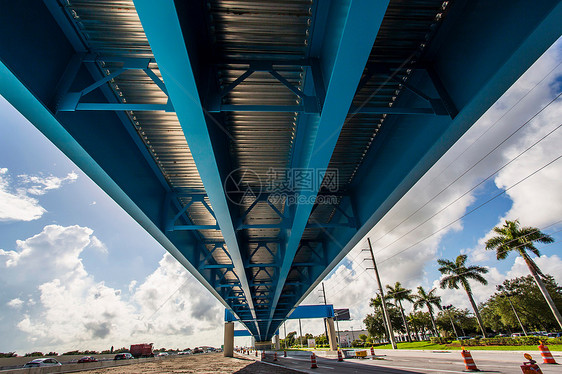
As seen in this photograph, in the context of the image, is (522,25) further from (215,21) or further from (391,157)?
(215,21)

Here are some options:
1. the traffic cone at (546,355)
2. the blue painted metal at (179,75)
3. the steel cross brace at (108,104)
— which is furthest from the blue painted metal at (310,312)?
the steel cross brace at (108,104)

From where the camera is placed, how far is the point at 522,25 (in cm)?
346

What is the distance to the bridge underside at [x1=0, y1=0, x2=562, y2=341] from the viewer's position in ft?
11.4

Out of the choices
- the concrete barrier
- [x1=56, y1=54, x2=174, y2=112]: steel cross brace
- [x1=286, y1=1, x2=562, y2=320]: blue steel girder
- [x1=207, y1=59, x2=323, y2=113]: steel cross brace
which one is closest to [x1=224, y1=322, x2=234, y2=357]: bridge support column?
the concrete barrier

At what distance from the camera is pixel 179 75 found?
350 centimetres

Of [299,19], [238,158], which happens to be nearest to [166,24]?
[299,19]

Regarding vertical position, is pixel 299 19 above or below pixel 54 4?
below

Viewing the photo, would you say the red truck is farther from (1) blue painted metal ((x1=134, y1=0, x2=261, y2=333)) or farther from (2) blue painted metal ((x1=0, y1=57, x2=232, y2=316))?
(1) blue painted metal ((x1=134, y1=0, x2=261, y2=333))

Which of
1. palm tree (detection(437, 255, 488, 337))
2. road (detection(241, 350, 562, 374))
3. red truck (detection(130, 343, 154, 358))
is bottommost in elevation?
road (detection(241, 350, 562, 374))

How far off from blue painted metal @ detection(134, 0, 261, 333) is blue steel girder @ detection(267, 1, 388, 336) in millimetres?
1791

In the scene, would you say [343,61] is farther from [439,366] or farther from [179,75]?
[439,366]

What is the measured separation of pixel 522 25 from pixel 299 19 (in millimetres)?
2878

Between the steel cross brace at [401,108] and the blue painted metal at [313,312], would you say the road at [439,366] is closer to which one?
the steel cross brace at [401,108]

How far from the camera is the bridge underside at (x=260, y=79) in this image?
3.48 metres
